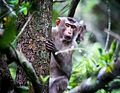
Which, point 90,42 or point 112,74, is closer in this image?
point 112,74

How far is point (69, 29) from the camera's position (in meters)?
5.50

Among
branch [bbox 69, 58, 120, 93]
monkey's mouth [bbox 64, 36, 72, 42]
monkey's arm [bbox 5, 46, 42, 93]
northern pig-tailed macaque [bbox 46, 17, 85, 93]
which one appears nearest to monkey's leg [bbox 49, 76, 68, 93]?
northern pig-tailed macaque [bbox 46, 17, 85, 93]

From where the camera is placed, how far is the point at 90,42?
19.7 ft

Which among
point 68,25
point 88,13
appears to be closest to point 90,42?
point 68,25

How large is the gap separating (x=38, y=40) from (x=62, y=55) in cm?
206

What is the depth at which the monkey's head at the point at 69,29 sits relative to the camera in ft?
17.7

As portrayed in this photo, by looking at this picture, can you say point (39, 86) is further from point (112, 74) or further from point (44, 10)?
point (44, 10)

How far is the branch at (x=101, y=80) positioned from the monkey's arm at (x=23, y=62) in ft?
0.99

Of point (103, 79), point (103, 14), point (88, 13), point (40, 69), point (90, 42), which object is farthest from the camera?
point (103, 14)

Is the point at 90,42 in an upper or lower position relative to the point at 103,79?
lower

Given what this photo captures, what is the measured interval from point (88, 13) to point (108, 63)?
11.9 metres

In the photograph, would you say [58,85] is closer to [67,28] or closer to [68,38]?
[68,38]

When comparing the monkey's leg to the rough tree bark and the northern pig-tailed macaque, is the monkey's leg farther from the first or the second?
the rough tree bark

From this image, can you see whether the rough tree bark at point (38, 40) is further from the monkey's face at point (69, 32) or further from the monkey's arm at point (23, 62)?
the monkey's face at point (69, 32)
